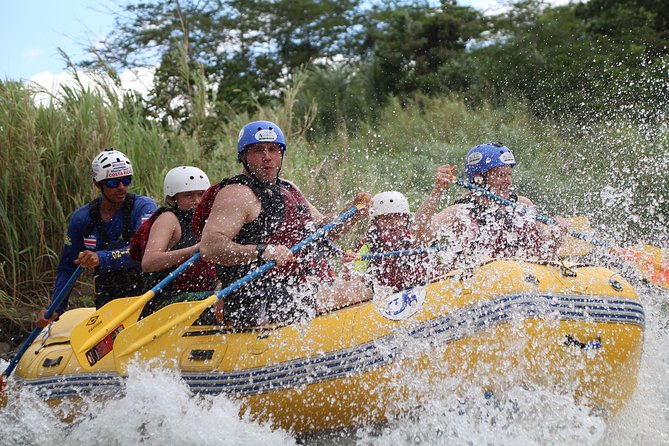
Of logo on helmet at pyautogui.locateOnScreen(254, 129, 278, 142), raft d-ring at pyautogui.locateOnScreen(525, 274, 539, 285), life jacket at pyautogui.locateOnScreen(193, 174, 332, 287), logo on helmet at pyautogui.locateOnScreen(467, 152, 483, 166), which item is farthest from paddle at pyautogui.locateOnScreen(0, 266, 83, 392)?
raft d-ring at pyautogui.locateOnScreen(525, 274, 539, 285)

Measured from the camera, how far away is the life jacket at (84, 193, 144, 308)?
219 inches

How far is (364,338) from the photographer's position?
3.99m

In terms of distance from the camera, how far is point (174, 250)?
5.04m

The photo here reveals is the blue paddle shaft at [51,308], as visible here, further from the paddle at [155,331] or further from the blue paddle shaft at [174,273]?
the paddle at [155,331]

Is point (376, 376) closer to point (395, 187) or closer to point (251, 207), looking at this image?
point (251, 207)

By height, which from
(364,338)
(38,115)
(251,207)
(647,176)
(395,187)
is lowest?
(647,176)

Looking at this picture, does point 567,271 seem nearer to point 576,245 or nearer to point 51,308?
point 576,245

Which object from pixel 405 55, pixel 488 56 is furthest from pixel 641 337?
pixel 405 55

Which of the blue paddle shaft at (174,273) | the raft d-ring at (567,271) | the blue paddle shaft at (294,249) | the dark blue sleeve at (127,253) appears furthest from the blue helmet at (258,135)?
the raft d-ring at (567,271)

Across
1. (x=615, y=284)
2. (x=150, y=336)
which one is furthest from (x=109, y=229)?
(x=615, y=284)

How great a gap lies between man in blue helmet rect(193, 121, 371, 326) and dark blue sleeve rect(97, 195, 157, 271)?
3.39 feet

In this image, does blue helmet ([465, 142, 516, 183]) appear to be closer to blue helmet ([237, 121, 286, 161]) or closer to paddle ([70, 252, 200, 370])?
blue helmet ([237, 121, 286, 161])

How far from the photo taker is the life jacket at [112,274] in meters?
5.57

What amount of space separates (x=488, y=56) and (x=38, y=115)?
1069cm
